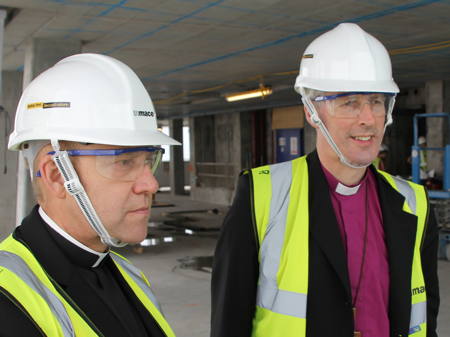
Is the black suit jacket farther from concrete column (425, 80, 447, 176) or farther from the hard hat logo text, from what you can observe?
concrete column (425, 80, 447, 176)

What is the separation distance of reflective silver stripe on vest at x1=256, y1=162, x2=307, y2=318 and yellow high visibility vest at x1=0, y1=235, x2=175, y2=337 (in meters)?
0.90

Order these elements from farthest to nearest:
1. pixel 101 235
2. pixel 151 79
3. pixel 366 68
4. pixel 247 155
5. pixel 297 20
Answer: pixel 247 155 → pixel 151 79 → pixel 297 20 → pixel 366 68 → pixel 101 235

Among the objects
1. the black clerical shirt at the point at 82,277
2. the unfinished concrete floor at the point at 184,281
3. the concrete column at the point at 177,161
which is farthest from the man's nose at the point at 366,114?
the concrete column at the point at 177,161

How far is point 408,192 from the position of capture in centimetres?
226

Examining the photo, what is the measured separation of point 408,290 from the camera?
2023 mm

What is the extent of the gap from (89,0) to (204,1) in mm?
1154

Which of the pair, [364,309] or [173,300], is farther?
[173,300]

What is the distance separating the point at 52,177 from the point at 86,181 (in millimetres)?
88

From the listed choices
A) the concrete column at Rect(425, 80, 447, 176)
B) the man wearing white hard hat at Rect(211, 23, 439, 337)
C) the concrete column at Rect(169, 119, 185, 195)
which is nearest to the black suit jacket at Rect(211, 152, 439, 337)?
the man wearing white hard hat at Rect(211, 23, 439, 337)

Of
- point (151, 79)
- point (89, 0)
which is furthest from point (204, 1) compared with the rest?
point (151, 79)

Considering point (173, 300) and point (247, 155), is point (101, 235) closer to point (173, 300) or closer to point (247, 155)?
point (173, 300)

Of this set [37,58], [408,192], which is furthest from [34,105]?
[37,58]

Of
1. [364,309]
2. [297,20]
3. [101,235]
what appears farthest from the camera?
[297,20]

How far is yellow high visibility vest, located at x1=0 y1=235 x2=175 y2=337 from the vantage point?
1108mm
